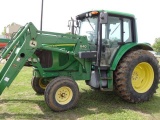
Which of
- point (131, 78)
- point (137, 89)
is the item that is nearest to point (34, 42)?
point (131, 78)

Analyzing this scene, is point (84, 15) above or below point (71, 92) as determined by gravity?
above

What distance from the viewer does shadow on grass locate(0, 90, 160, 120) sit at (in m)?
5.03

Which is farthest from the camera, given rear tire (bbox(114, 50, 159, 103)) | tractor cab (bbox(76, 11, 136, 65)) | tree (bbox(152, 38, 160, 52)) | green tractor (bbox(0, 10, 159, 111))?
tree (bbox(152, 38, 160, 52))

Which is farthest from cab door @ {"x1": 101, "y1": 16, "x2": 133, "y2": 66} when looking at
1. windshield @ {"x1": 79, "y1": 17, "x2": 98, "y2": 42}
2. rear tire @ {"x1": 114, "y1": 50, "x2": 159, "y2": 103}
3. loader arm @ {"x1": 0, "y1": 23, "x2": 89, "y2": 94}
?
loader arm @ {"x1": 0, "y1": 23, "x2": 89, "y2": 94}

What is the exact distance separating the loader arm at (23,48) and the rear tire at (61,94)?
79 cm

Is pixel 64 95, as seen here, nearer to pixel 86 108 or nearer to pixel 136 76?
pixel 86 108

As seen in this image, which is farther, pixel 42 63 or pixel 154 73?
pixel 154 73

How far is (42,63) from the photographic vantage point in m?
5.87

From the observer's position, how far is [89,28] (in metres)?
6.25

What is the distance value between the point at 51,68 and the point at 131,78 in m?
2.07

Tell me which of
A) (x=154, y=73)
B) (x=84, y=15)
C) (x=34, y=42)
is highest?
(x=84, y=15)

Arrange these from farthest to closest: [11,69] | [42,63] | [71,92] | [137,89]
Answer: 1. [137,89]
2. [42,63]
3. [71,92]
4. [11,69]

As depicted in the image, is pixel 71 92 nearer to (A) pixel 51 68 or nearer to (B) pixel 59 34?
(A) pixel 51 68

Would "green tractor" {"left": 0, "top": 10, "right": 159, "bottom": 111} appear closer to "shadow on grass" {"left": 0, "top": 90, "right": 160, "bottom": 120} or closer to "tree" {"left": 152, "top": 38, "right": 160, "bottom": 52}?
"shadow on grass" {"left": 0, "top": 90, "right": 160, "bottom": 120}
